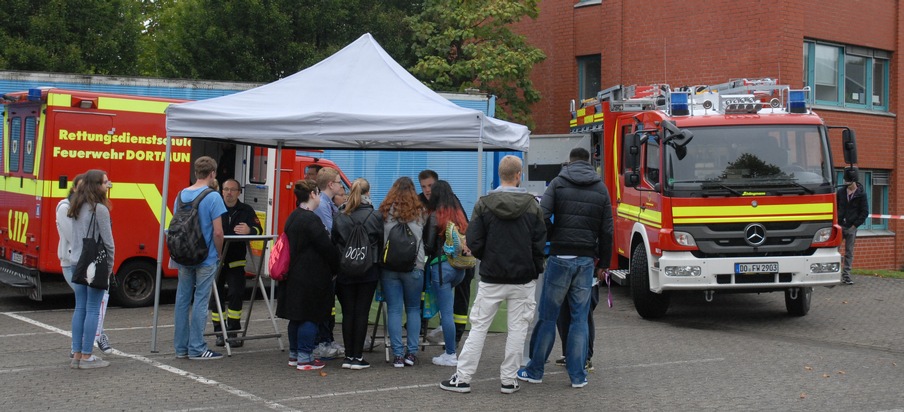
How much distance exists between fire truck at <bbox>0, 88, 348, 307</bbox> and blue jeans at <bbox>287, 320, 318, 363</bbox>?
193 inches

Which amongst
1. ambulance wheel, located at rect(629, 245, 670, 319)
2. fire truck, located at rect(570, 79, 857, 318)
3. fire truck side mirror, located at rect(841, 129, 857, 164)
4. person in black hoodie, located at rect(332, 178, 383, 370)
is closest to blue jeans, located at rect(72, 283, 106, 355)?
person in black hoodie, located at rect(332, 178, 383, 370)

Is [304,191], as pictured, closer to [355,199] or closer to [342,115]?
[355,199]

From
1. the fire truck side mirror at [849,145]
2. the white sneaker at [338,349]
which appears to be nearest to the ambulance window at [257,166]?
the white sneaker at [338,349]

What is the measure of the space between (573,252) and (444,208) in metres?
1.39

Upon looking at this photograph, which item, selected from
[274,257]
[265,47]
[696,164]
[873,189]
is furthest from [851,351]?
[265,47]

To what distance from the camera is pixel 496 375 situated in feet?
28.6

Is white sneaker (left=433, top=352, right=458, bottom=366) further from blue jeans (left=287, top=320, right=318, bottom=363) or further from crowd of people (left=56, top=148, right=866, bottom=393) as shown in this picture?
blue jeans (left=287, top=320, right=318, bottom=363)

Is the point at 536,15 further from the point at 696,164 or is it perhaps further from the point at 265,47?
the point at 696,164

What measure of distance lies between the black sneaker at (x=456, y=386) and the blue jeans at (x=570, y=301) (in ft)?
2.38

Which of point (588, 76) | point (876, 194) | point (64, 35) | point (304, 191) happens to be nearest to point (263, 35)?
point (64, 35)

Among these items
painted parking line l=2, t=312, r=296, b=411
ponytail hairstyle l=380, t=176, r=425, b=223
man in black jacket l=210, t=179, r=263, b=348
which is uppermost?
ponytail hairstyle l=380, t=176, r=425, b=223

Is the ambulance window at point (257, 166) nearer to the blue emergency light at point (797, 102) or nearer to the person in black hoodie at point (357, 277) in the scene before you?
the person in black hoodie at point (357, 277)

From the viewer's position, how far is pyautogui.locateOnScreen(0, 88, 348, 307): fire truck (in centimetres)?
1229

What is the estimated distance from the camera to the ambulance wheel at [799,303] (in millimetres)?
12845
